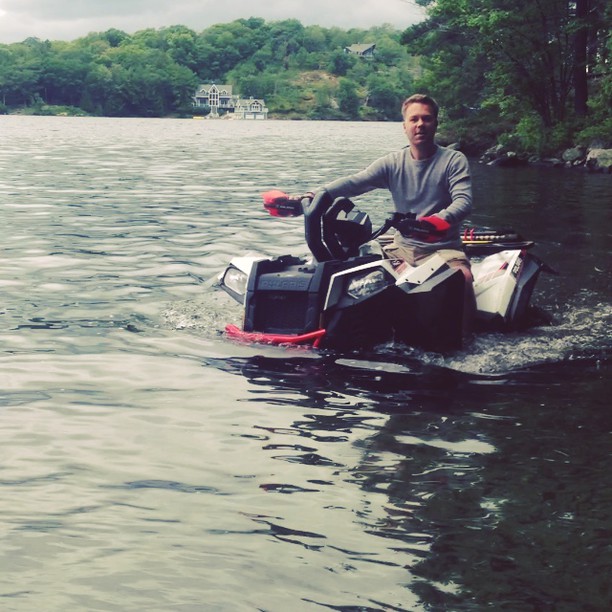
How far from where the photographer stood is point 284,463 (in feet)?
17.8

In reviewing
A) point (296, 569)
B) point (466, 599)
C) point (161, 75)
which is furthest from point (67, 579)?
point (161, 75)

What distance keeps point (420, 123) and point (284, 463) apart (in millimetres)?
3296

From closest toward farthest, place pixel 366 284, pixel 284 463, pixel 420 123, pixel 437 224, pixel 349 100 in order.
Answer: pixel 284 463 → pixel 437 224 → pixel 366 284 → pixel 420 123 → pixel 349 100

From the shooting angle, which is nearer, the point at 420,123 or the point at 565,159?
the point at 420,123

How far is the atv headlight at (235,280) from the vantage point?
8.45 m

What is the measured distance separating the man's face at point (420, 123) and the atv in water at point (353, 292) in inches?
27.6

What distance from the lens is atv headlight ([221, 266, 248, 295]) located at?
845cm

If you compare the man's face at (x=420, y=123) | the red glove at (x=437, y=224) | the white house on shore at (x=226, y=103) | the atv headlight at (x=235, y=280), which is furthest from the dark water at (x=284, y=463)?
the white house on shore at (x=226, y=103)

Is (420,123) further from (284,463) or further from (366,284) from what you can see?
(284,463)

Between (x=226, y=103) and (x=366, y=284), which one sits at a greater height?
(x=226, y=103)

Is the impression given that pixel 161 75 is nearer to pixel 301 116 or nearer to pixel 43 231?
pixel 301 116

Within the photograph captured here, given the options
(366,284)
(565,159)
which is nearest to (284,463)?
(366,284)

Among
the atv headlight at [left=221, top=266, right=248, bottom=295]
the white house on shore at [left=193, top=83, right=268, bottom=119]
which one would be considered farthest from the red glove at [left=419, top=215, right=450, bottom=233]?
the white house on shore at [left=193, top=83, right=268, bottom=119]

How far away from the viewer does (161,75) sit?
182 meters
